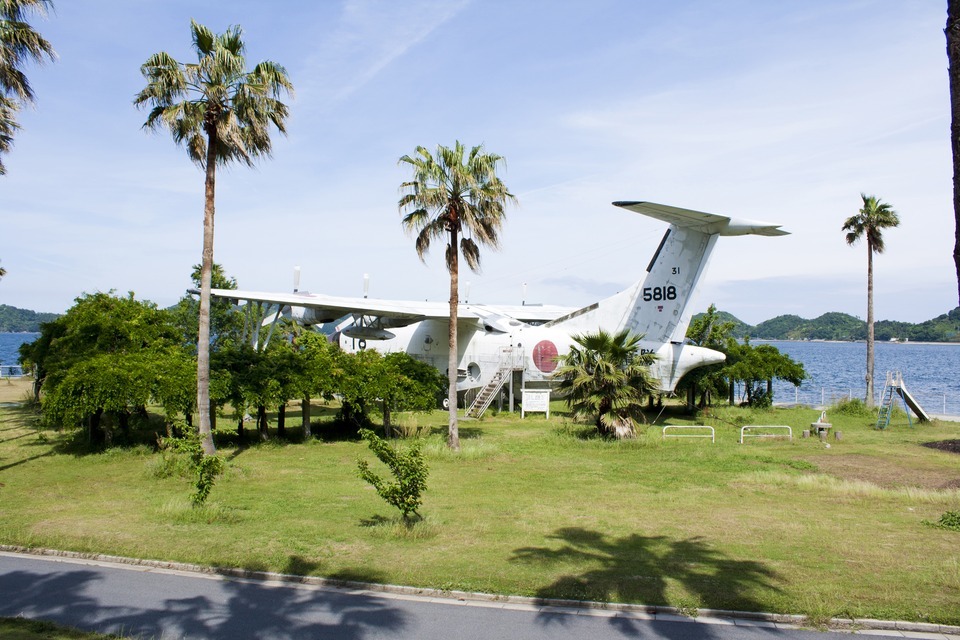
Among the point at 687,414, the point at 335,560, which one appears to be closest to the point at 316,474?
the point at 335,560

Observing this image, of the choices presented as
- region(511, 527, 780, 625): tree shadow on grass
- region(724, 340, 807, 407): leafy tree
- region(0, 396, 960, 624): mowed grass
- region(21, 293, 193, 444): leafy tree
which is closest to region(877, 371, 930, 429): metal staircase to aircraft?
region(724, 340, 807, 407): leafy tree

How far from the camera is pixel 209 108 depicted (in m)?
17.6

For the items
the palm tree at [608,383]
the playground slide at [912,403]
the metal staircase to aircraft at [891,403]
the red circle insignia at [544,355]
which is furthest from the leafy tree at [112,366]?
the playground slide at [912,403]

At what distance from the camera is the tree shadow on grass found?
8.38m

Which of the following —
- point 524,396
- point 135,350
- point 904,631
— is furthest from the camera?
point 524,396

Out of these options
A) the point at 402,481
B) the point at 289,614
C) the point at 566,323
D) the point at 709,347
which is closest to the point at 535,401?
the point at 566,323

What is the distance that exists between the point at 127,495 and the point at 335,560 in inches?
287

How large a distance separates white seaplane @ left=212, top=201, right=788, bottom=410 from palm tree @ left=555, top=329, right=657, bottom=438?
1912mm

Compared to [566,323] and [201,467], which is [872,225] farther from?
[201,467]

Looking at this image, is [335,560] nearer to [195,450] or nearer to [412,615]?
[412,615]

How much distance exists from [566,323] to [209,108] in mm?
19979

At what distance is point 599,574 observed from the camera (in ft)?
30.7

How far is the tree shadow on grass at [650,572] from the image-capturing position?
8.38 meters

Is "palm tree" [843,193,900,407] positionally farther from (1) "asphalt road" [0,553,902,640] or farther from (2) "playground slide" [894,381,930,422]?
(1) "asphalt road" [0,553,902,640]
